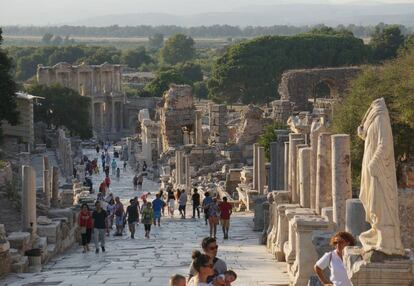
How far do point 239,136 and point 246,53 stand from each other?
138ft

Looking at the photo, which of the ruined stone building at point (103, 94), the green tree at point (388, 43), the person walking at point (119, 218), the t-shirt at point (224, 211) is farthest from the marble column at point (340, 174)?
the green tree at point (388, 43)

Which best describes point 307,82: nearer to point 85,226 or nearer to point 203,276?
point 85,226

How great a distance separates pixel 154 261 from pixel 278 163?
25.5ft

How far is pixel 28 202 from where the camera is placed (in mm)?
24453

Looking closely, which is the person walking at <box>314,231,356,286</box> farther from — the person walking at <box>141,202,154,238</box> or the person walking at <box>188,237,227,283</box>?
the person walking at <box>141,202,154,238</box>

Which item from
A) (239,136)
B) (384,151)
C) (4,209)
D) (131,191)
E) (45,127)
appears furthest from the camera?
(45,127)

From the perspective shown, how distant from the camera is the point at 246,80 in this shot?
10031 cm

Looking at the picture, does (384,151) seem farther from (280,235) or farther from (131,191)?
(131,191)

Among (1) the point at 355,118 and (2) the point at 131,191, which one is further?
(2) the point at 131,191

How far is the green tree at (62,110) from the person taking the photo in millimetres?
79500

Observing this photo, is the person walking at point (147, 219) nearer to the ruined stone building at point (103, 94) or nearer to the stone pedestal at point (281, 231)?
the stone pedestal at point (281, 231)

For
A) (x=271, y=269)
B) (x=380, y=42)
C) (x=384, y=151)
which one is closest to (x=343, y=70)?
(x=380, y=42)

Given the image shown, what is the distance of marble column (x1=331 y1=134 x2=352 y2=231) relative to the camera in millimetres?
18562

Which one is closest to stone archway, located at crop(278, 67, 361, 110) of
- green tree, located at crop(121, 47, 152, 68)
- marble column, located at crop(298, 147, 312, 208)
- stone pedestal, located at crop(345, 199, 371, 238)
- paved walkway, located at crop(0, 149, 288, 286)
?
paved walkway, located at crop(0, 149, 288, 286)
